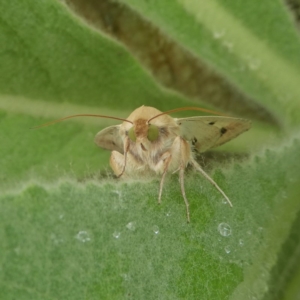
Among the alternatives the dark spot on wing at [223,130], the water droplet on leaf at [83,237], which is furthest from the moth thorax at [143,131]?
the water droplet on leaf at [83,237]

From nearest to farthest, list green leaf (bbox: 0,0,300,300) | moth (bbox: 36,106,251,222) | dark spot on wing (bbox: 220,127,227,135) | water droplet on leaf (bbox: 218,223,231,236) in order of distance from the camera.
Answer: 1. green leaf (bbox: 0,0,300,300)
2. water droplet on leaf (bbox: 218,223,231,236)
3. moth (bbox: 36,106,251,222)
4. dark spot on wing (bbox: 220,127,227,135)

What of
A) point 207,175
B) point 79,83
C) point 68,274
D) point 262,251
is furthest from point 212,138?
point 68,274

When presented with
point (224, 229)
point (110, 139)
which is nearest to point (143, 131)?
point (110, 139)

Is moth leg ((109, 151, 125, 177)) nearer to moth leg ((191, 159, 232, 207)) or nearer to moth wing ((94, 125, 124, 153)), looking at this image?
moth wing ((94, 125, 124, 153))

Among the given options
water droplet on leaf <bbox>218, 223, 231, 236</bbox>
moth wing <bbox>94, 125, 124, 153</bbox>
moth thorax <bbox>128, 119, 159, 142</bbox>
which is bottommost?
moth wing <bbox>94, 125, 124, 153</bbox>

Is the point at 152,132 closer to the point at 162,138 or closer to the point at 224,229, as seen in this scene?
the point at 162,138

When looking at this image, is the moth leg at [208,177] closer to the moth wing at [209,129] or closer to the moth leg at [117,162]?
the moth wing at [209,129]

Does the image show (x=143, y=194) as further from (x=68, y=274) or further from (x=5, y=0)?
(x=5, y=0)

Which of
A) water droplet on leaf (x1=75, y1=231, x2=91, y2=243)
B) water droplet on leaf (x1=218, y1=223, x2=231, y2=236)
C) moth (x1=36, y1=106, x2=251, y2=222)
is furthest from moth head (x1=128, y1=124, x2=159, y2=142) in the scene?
water droplet on leaf (x1=75, y1=231, x2=91, y2=243)

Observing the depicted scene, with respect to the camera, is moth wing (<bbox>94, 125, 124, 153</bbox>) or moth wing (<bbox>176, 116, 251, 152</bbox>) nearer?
moth wing (<bbox>176, 116, 251, 152</bbox>)
